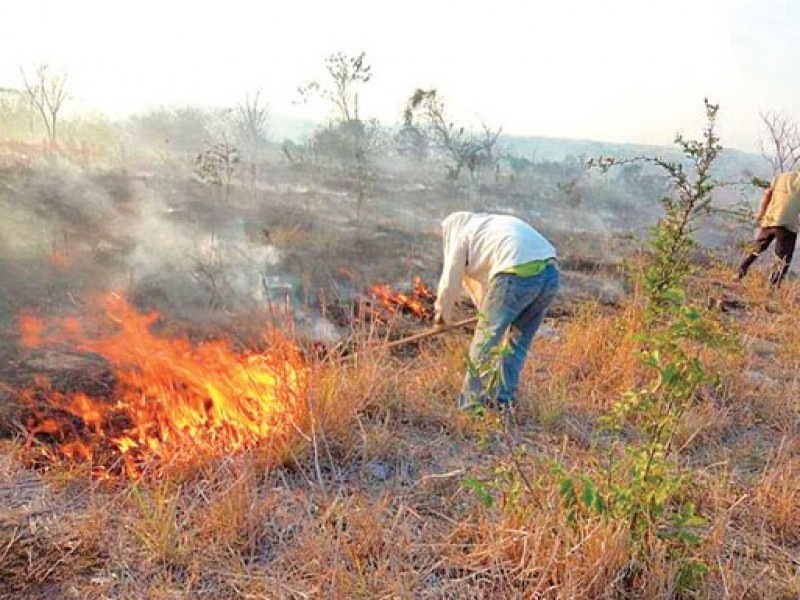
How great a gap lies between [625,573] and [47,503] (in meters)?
2.43

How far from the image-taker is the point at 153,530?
2436 millimetres

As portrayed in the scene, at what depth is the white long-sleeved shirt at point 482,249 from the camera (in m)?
3.80

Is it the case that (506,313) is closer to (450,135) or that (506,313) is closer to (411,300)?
(411,300)

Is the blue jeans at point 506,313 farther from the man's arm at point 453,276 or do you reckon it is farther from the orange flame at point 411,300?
the orange flame at point 411,300

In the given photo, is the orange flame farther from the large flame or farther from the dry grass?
the large flame

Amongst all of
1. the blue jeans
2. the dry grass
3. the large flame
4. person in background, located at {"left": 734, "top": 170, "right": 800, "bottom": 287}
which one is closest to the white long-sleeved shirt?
the blue jeans

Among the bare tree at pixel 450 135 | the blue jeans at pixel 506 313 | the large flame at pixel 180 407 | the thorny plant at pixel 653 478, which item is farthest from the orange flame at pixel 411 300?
the bare tree at pixel 450 135

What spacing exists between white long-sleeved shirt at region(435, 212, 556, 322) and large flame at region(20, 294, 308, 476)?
122 cm

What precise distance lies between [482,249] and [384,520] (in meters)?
1.92

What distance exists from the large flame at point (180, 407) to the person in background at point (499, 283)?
118cm

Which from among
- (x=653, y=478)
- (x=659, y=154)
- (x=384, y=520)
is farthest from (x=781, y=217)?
(x=384, y=520)

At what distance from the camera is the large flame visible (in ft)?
9.95

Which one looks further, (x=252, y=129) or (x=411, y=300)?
(x=252, y=129)

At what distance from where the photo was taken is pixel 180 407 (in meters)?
3.31
